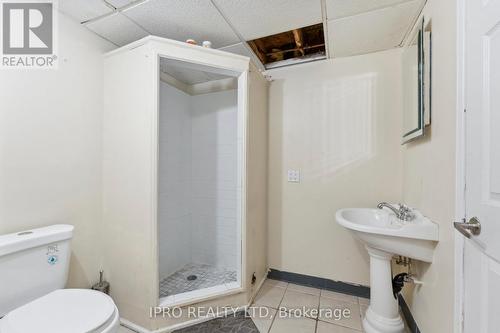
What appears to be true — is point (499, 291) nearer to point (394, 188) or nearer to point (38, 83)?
point (394, 188)

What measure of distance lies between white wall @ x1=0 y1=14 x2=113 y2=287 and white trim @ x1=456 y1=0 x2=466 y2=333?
7.19 ft

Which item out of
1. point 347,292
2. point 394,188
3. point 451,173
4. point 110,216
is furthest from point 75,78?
point 347,292

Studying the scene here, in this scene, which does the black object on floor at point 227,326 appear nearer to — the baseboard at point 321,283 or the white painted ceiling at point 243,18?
the baseboard at point 321,283

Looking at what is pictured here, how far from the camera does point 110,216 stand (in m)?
1.60

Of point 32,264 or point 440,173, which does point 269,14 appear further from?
point 32,264

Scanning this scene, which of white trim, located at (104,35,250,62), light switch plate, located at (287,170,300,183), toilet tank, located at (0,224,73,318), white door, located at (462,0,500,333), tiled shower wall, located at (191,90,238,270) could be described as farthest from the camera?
tiled shower wall, located at (191,90,238,270)

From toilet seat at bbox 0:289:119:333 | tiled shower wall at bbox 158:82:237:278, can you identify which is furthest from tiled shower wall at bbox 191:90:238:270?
toilet seat at bbox 0:289:119:333

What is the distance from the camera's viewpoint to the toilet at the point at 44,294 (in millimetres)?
922

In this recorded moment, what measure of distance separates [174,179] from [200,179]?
0.30 metres

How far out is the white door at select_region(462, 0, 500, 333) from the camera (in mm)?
708

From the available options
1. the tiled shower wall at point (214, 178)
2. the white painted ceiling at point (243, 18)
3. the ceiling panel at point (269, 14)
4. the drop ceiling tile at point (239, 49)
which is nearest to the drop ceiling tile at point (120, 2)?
the white painted ceiling at point (243, 18)

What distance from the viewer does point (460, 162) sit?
892 mm

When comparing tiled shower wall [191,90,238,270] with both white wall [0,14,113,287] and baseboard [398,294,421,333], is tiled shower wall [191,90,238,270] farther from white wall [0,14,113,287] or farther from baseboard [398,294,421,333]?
baseboard [398,294,421,333]

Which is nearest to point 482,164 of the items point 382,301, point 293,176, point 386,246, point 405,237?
point 405,237
